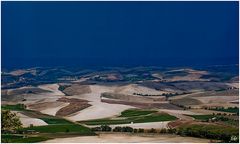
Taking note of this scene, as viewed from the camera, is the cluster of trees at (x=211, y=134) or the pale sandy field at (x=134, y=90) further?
the pale sandy field at (x=134, y=90)

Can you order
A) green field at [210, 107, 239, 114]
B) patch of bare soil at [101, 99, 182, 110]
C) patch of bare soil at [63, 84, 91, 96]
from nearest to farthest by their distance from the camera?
green field at [210, 107, 239, 114]
patch of bare soil at [101, 99, 182, 110]
patch of bare soil at [63, 84, 91, 96]

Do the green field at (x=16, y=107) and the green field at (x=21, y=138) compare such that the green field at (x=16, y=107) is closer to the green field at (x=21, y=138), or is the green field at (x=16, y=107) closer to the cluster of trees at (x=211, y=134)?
the green field at (x=21, y=138)

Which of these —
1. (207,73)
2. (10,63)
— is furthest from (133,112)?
(10,63)

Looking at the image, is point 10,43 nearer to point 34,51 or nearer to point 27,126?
point 34,51

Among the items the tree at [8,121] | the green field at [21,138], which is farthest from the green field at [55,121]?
the tree at [8,121]

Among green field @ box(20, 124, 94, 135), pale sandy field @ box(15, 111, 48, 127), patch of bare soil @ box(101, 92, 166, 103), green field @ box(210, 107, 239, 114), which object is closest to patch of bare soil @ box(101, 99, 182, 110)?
patch of bare soil @ box(101, 92, 166, 103)

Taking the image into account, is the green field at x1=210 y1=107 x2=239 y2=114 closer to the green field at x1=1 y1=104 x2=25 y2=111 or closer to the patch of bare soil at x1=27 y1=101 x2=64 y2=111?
the patch of bare soil at x1=27 y1=101 x2=64 y2=111

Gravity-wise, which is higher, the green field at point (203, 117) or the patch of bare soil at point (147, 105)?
the patch of bare soil at point (147, 105)
